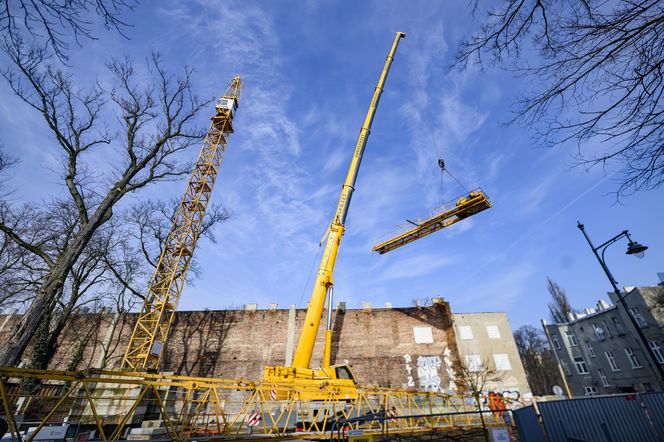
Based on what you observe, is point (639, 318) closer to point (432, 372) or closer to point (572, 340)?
point (572, 340)

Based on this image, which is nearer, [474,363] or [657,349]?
[474,363]

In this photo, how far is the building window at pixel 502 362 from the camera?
2222 cm

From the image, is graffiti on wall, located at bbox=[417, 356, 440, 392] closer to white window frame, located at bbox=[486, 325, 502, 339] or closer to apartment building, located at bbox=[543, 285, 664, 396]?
white window frame, located at bbox=[486, 325, 502, 339]

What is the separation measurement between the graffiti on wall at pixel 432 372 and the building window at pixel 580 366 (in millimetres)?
19900

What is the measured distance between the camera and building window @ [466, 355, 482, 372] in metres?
21.8

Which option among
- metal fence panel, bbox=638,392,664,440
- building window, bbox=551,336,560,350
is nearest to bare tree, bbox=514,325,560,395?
building window, bbox=551,336,560,350

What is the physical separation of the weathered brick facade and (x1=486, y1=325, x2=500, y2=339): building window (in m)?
3.54

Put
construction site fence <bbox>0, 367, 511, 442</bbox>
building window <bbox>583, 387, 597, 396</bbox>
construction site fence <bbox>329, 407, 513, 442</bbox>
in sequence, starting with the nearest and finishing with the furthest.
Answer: construction site fence <bbox>329, 407, 513, 442</bbox>, construction site fence <bbox>0, 367, 511, 442</bbox>, building window <bbox>583, 387, 597, 396</bbox>

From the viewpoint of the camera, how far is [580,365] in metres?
30.9

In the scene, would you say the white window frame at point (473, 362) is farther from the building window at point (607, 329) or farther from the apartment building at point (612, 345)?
the building window at point (607, 329)

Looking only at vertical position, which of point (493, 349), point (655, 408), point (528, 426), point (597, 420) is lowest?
point (528, 426)

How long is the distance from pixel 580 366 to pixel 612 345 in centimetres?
576

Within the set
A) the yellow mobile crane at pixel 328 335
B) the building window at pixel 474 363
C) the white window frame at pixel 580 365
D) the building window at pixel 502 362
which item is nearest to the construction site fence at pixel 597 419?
the yellow mobile crane at pixel 328 335

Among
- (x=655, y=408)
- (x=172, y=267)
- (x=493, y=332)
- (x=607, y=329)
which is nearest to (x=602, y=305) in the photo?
(x=607, y=329)
